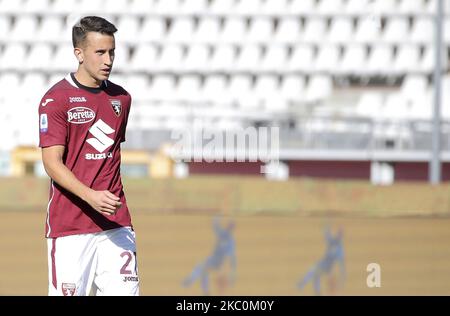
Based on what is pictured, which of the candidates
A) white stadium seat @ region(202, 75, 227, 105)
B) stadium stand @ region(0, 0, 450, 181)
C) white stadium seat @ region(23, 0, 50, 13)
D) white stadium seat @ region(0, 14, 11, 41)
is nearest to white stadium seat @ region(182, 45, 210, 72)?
stadium stand @ region(0, 0, 450, 181)

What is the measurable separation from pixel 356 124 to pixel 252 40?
1508cm

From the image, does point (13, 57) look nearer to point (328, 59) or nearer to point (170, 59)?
point (170, 59)

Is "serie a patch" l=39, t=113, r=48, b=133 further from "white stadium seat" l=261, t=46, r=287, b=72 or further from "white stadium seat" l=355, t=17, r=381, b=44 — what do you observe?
"white stadium seat" l=355, t=17, r=381, b=44

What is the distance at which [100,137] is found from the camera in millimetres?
5344

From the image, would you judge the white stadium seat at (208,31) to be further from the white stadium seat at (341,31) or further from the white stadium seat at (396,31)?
the white stadium seat at (396,31)

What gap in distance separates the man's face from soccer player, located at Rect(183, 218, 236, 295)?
4.68 m

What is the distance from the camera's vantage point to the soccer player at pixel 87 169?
525 cm

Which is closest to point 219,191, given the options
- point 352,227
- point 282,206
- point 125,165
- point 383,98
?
point 282,206

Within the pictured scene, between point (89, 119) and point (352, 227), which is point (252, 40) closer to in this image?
point (352, 227)

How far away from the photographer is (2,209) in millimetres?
9977

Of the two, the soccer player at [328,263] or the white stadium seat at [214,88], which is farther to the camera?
the white stadium seat at [214,88]

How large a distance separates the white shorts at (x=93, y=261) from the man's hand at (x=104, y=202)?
0.33 meters

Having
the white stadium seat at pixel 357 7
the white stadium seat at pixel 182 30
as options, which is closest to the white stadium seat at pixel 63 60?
the white stadium seat at pixel 182 30
